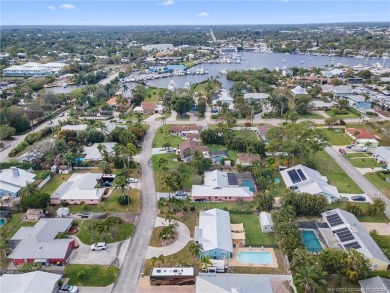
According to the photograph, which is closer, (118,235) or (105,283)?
(105,283)

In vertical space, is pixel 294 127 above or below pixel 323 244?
above

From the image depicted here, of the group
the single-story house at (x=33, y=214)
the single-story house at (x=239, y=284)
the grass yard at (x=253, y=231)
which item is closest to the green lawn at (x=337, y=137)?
the grass yard at (x=253, y=231)

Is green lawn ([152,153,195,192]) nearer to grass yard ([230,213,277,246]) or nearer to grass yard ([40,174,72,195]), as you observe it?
grass yard ([230,213,277,246])

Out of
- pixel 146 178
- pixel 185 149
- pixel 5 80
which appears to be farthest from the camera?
pixel 5 80

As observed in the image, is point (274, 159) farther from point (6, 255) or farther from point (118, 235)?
point (6, 255)

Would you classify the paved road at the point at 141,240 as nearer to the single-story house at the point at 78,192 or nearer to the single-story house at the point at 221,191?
the single-story house at the point at 221,191

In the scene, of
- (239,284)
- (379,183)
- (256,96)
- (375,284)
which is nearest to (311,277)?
(239,284)

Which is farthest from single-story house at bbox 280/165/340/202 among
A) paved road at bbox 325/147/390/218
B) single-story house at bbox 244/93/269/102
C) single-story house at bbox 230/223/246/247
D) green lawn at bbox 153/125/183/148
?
single-story house at bbox 244/93/269/102

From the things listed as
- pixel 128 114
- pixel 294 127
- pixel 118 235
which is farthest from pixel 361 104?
pixel 118 235
